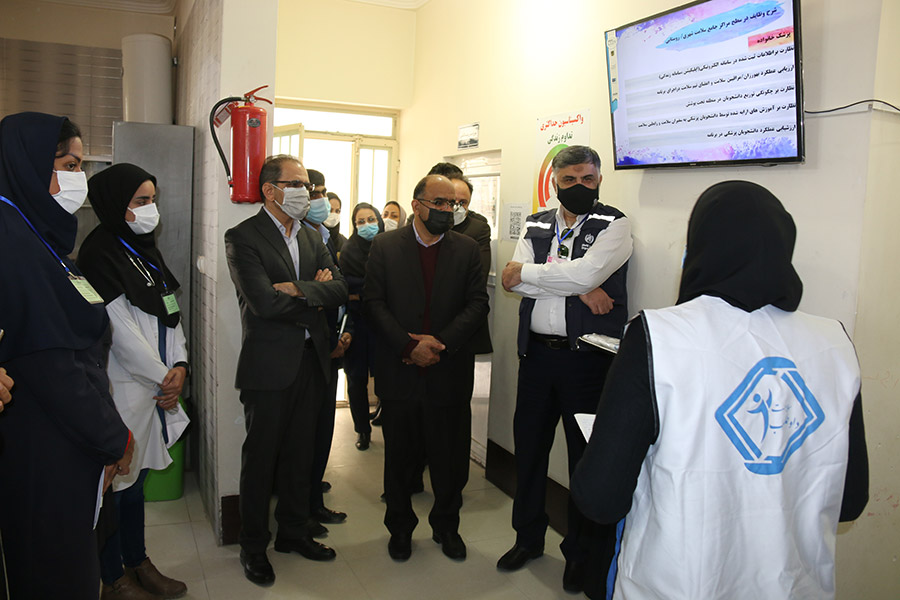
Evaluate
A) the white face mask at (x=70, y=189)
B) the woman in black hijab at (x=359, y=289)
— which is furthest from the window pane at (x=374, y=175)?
the white face mask at (x=70, y=189)

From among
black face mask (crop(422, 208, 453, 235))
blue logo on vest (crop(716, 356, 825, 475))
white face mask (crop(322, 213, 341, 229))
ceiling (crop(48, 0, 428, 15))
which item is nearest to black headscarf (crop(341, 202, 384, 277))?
white face mask (crop(322, 213, 341, 229))

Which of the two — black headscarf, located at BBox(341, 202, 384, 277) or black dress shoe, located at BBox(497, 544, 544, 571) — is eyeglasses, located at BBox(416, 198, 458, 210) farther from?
black dress shoe, located at BBox(497, 544, 544, 571)

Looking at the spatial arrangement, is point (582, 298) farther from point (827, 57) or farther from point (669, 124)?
point (827, 57)

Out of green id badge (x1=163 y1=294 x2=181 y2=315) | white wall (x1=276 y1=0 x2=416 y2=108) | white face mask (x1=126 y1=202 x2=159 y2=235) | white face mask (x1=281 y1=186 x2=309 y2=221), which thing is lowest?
green id badge (x1=163 y1=294 x2=181 y2=315)

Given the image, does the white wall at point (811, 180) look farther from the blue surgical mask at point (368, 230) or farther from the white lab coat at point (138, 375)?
the white lab coat at point (138, 375)

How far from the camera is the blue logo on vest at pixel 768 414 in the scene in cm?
133

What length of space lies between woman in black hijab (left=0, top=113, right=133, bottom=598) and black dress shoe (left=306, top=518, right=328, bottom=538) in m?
1.38

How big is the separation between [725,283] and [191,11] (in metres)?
4.04

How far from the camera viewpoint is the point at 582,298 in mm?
2859

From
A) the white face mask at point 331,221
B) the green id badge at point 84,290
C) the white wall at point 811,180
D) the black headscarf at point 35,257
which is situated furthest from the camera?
the white face mask at point 331,221

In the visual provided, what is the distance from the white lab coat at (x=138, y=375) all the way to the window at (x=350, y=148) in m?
3.49

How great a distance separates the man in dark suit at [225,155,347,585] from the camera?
280 cm

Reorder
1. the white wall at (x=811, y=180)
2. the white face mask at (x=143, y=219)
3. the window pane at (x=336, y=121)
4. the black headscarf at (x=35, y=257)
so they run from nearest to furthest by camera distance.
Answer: the black headscarf at (x=35, y=257)
the white wall at (x=811, y=180)
the white face mask at (x=143, y=219)
the window pane at (x=336, y=121)

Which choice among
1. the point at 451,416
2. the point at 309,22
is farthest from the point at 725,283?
the point at 309,22
